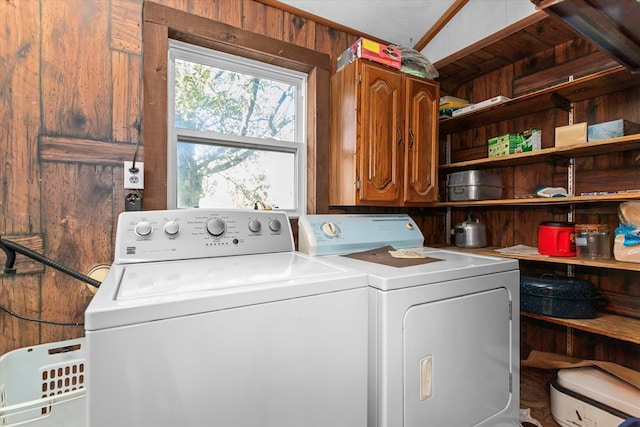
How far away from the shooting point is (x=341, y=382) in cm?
92

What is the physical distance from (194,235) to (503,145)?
6.55 ft

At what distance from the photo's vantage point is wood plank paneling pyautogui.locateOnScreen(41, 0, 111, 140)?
1.36m

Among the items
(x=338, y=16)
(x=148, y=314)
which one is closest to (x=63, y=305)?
(x=148, y=314)

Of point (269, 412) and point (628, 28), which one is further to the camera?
point (628, 28)

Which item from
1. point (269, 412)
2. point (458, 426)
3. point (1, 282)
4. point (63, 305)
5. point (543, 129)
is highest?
point (543, 129)

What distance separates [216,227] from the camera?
1.33m

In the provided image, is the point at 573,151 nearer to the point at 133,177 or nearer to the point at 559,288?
the point at 559,288

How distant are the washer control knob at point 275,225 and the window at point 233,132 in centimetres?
47

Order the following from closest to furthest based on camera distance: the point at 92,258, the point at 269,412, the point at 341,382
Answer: the point at 269,412 < the point at 341,382 < the point at 92,258

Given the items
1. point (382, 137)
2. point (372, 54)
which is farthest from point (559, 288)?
point (372, 54)

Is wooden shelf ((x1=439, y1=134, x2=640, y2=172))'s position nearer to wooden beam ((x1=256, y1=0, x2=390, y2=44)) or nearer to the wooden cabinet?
the wooden cabinet

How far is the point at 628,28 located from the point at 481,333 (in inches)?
46.8

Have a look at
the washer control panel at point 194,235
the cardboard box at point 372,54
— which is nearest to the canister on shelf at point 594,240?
the cardboard box at point 372,54

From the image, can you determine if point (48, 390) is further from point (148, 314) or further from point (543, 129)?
point (543, 129)
